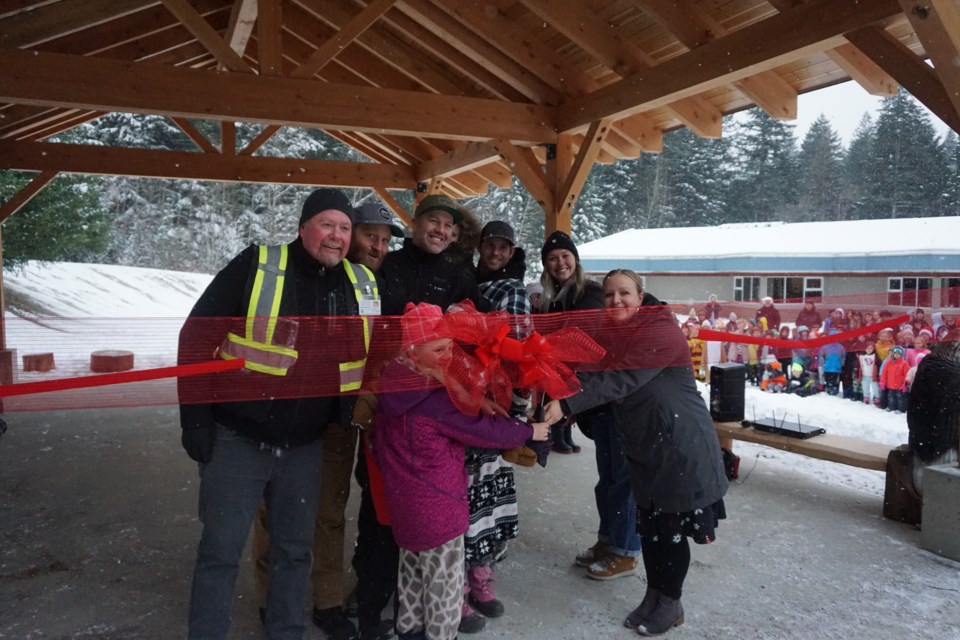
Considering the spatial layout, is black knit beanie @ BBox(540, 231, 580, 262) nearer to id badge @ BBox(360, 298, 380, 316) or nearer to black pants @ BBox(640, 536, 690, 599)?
id badge @ BBox(360, 298, 380, 316)

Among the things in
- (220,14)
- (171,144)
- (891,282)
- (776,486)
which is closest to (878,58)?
(776,486)

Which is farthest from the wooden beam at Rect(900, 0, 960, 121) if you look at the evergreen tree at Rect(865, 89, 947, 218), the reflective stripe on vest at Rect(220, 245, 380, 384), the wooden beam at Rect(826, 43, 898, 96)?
the evergreen tree at Rect(865, 89, 947, 218)

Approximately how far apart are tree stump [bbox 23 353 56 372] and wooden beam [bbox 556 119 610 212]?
13.1 ft

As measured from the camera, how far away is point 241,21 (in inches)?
235

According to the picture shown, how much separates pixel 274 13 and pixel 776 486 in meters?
5.35

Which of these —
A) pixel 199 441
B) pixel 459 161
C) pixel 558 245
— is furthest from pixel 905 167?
pixel 199 441

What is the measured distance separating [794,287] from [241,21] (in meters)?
12.7

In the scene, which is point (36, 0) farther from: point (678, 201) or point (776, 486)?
point (678, 201)

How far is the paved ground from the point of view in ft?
8.66

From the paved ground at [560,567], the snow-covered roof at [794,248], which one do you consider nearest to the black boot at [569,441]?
the paved ground at [560,567]

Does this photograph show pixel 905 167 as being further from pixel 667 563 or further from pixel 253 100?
pixel 667 563

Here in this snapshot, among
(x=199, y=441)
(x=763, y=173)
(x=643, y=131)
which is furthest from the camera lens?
(x=763, y=173)

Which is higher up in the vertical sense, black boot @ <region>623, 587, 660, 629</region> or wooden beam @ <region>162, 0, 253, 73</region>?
wooden beam @ <region>162, 0, 253, 73</region>

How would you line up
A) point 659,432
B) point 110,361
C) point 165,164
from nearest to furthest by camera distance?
1. point 659,432
2. point 110,361
3. point 165,164
